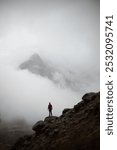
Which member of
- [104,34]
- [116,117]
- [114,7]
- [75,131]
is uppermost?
[114,7]

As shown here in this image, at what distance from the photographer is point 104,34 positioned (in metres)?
20.0

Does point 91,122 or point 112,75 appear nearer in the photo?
point 112,75

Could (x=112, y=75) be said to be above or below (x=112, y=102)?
above

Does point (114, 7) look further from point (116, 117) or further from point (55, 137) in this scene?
point (55, 137)

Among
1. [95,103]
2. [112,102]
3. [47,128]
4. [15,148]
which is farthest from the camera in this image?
[15,148]

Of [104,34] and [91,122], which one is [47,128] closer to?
[91,122]

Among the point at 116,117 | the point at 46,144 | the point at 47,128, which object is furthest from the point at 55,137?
the point at 116,117

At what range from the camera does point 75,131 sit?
37.0 metres

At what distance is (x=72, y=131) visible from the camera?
37.7 metres

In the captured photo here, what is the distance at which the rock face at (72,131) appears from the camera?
33.9 meters

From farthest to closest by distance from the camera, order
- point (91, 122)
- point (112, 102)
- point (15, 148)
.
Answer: point (15, 148)
point (91, 122)
point (112, 102)

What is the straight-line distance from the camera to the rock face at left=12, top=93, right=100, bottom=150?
33.9m

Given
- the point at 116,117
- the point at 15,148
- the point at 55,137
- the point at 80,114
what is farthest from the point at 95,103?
the point at 116,117

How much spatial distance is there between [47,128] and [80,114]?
20.5 ft
